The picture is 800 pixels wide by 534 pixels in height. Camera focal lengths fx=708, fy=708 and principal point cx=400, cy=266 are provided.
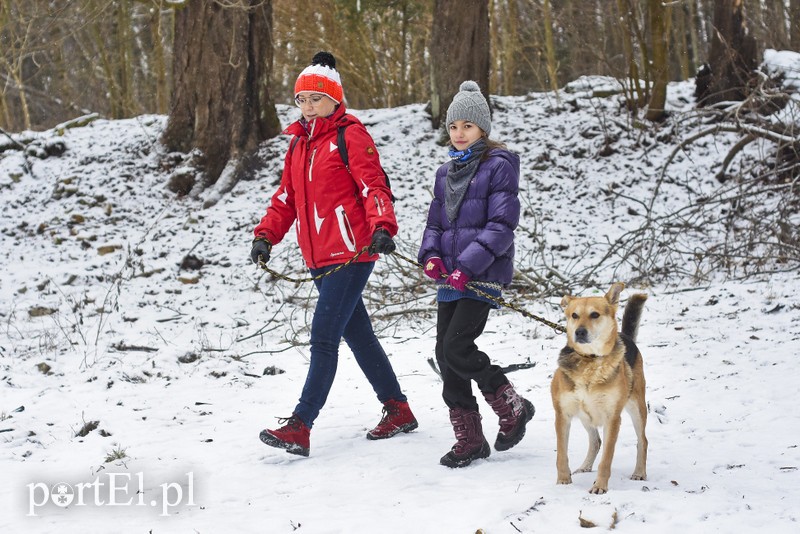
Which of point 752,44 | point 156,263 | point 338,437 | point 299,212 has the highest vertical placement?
point 752,44

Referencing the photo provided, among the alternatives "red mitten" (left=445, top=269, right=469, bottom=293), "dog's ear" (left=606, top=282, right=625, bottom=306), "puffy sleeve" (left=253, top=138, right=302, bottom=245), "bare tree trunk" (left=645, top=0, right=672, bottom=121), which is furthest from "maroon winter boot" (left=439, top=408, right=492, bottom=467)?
"bare tree trunk" (left=645, top=0, right=672, bottom=121)

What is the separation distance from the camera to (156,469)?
3945 millimetres

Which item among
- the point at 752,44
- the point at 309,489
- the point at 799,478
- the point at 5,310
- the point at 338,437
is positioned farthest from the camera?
the point at 752,44

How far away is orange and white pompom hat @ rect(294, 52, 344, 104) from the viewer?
Answer: 4078 millimetres

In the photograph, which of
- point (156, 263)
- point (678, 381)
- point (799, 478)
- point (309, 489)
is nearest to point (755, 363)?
point (678, 381)

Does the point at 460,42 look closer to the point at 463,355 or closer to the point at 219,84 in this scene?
the point at 219,84

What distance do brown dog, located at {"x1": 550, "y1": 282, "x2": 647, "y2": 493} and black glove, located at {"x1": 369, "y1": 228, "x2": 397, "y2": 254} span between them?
0.98 m

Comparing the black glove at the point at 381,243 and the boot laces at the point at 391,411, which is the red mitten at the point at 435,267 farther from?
the boot laces at the point at 391,411

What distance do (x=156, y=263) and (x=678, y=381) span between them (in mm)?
7509

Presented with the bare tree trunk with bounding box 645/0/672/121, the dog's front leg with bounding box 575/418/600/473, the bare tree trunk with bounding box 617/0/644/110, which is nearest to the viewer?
the dog's front leg with bounding box 575/418/600/473

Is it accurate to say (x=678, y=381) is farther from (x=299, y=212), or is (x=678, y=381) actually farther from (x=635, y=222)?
(x=635, y=222)

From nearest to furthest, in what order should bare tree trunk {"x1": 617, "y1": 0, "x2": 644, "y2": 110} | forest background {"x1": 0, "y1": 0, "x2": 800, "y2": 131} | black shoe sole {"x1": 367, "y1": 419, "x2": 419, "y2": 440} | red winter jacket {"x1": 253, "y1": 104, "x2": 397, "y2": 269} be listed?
1. red winter jacket {"x1": 253, "y1": 104, "x2": 397, "y2": 269}
2. black shoe sole {"x1": 367, "y1": 419, "x2": 419, "y2": 440}
3. bare tree trunk {"x1": 617, "y1": 0, "x2": 644, "y2": 110}
4. forest background {"x1": 0, "y1": 0, "x2": 800, "y2": 131}

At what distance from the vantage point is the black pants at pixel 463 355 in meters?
3.74

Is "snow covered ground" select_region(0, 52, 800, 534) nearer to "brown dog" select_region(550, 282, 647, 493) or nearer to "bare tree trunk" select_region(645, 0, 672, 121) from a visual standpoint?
"brown dog" select_region(550, 282, 647, 493)
